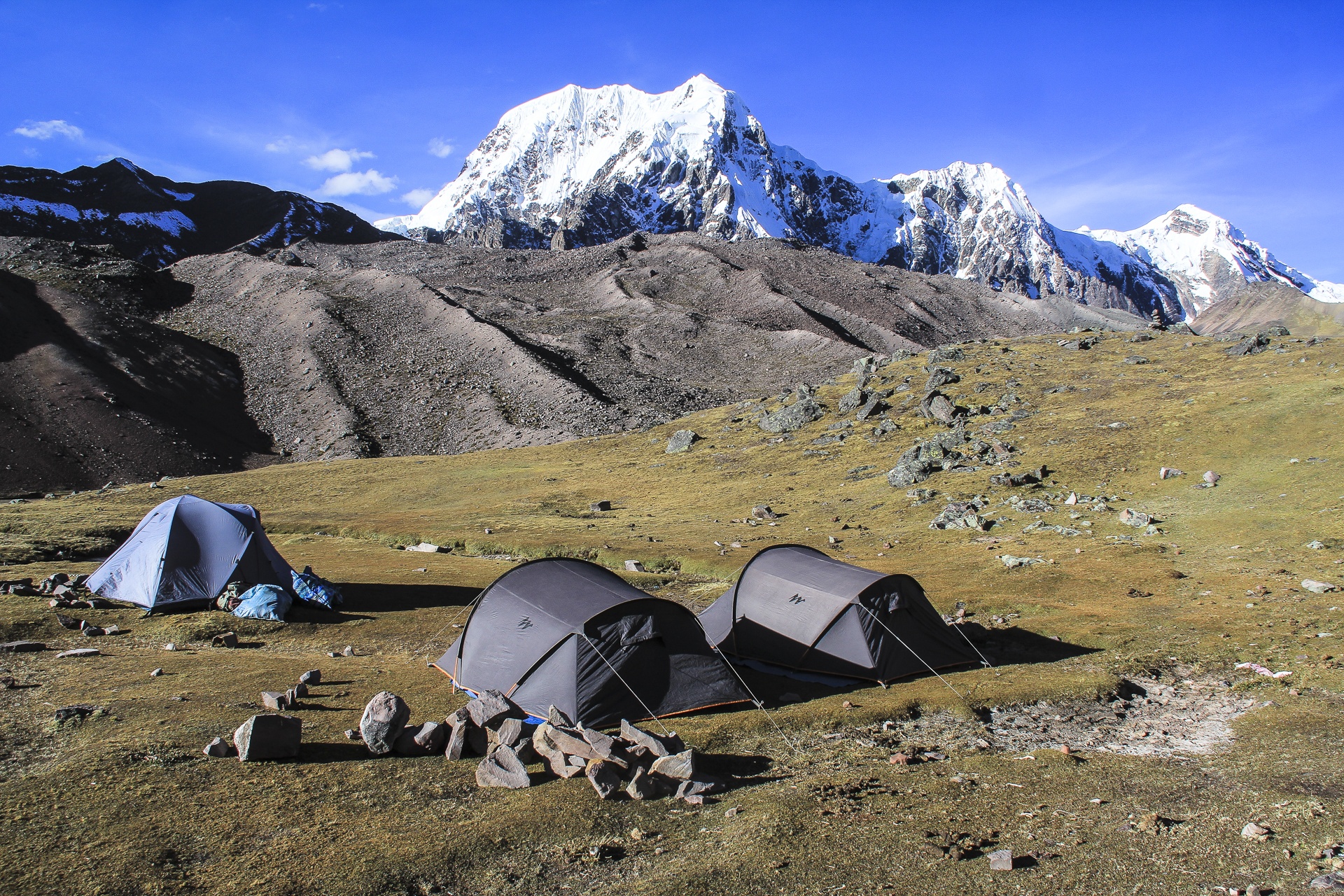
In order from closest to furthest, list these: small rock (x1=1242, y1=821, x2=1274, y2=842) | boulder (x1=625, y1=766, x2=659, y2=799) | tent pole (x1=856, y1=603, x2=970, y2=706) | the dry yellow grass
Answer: the dry yellow grass
small rock (x1=1242, y1=821, x2=1274, y2=842)
boulder (x1=625, y1=766, x2=659, y2=799)
tent pole (x1=856, y1=603, x2=970, y2=706)

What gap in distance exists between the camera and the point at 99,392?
310 feet

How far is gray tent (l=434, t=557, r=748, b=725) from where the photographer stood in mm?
18203

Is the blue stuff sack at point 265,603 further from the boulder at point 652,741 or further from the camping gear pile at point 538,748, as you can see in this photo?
the boulder at point 652,741

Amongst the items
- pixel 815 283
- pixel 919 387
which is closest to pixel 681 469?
pixel 919 387

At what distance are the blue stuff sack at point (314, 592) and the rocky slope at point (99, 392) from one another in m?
67.1

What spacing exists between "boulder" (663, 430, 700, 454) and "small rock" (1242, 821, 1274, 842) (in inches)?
2759

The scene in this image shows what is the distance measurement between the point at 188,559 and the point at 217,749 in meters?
17.3

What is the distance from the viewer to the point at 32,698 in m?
16.7

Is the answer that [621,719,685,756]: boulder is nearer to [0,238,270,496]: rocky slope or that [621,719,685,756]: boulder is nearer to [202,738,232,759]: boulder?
[202,738,232,759]: boulder

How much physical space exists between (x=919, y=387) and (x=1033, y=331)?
382 feet

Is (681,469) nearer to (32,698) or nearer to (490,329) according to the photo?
(32,698)

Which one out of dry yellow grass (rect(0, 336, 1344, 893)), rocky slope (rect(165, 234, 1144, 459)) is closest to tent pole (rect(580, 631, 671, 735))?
dry yellow grass (rect(0, 336, 1344, 893))

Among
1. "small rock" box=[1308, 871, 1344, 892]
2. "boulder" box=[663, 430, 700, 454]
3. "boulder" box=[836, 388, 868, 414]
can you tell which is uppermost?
A: "boulder" box=[836, 388, 868, 414]

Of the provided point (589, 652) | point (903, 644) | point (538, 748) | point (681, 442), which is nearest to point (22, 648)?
point (589, 652)
